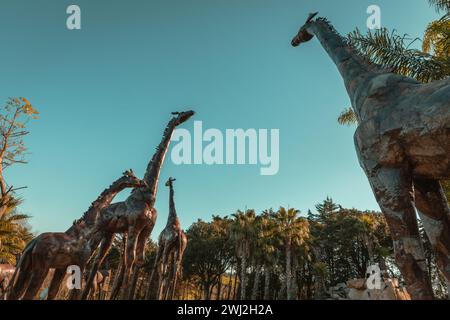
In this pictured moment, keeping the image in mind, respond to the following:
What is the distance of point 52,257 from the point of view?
5270 millimetres

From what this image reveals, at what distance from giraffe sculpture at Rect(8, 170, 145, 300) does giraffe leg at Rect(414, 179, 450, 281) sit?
568cm

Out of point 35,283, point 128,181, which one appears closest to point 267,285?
point 128,181

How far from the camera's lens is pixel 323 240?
3725 centimetres

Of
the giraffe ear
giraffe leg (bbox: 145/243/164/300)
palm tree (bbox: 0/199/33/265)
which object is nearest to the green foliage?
palm tree (bbox: 0/199/33/265)

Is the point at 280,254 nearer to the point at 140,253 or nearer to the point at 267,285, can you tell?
the point at 267,285

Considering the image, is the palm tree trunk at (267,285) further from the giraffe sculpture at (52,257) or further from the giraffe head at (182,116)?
the giraffe sculpture at (52,257)

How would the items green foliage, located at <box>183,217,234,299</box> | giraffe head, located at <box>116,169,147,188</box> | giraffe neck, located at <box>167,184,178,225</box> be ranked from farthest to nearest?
green foliage, located at <box>183,217,234,299</box>
giraffe neck, located at <box>167,184,178,225</box>
giraffe head, located at <box>116,169,147,188</box>

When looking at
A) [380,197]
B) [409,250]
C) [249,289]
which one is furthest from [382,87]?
[249,289]

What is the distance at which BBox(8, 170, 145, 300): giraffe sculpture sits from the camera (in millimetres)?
5035

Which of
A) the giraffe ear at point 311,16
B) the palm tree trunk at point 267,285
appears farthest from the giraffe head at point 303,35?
the palm tree trunk at point 267,285

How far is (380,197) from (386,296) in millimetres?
20197

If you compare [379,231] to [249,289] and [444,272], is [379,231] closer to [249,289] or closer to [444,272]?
[249,289]

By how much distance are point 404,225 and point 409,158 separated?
0.72 metres

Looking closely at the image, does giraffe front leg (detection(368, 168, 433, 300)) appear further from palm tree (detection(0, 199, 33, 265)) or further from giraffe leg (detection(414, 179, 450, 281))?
palm tree (detection(0, 199, 33, 265))
